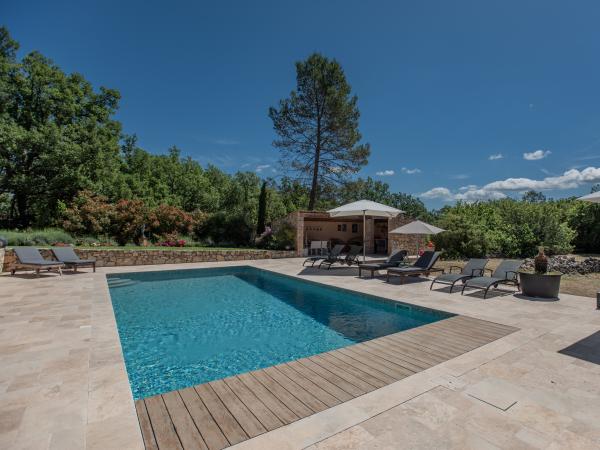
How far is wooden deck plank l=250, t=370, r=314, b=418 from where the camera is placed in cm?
260

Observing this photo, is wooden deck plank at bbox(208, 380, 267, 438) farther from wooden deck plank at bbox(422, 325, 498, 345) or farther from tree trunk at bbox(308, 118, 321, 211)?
tree trunk at bbox(308, 118, 321, 211)

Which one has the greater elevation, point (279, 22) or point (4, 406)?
point (279, 22)

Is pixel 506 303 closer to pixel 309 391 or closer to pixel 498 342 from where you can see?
pixel 498 342

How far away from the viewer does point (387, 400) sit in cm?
279

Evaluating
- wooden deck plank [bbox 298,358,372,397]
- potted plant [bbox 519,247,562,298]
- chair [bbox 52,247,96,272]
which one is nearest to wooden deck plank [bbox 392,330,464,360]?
wooden deck plank [bbox 298,358,372,397]

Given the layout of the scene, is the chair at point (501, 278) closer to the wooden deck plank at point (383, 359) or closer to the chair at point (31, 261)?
the wooden deck plank at point (383, 359)

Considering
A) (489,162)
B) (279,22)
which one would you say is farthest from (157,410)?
(489,162)

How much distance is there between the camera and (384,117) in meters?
21.6

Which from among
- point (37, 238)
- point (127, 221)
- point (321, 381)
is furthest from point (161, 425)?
point (127, 221)

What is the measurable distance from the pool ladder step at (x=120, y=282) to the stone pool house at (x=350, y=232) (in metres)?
8.66

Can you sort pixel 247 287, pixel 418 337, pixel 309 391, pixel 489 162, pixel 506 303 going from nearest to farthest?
pixel 309 391, pixel 418 337, pixel 506 303, pixel 247 287, pixel 489 162

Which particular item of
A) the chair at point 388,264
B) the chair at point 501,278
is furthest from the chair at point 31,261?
the chair at point 501,278

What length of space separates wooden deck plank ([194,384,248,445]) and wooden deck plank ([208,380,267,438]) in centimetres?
3

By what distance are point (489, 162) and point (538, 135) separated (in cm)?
737
